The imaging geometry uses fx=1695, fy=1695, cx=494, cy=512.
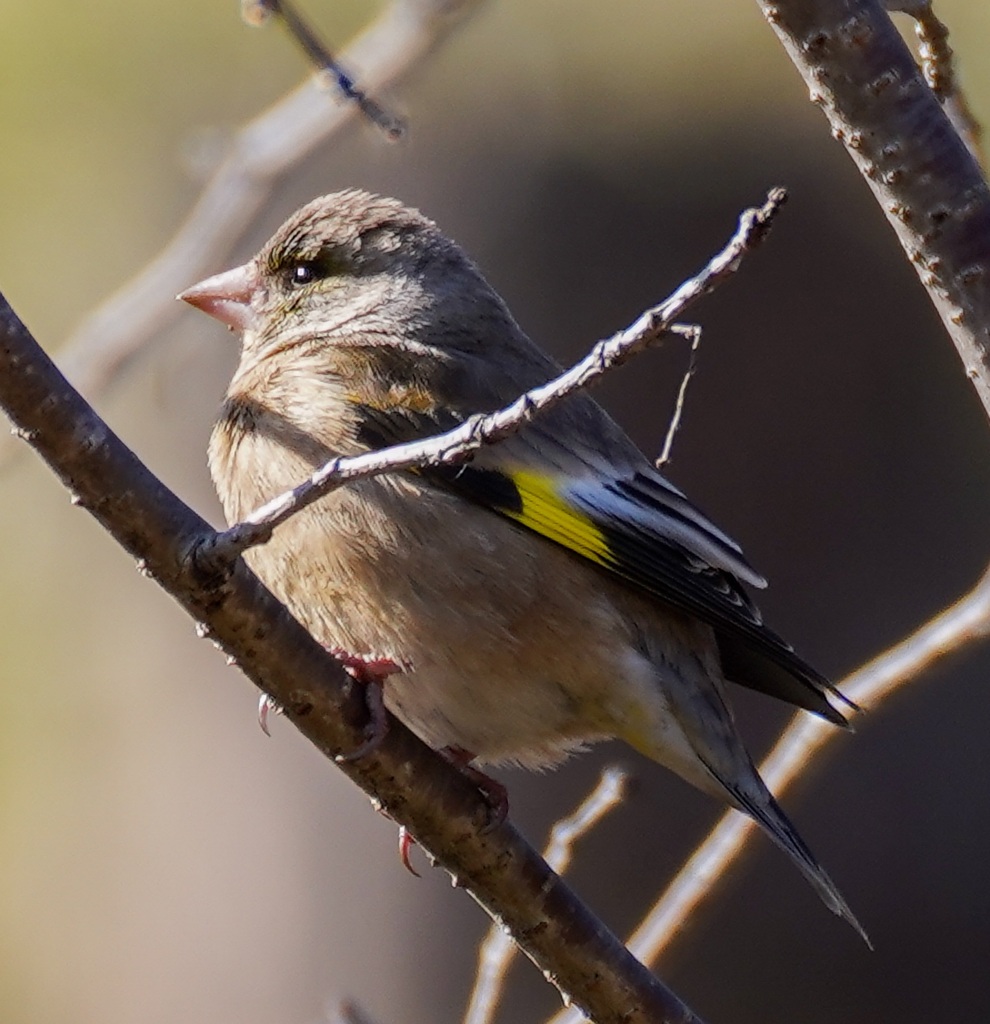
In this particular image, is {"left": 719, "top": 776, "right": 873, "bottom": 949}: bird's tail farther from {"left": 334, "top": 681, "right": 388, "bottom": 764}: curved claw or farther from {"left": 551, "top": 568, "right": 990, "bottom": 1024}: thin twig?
{"left": 334, "top": 681, "right": 388, "bottom": 764}: curved claw

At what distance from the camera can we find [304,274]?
4258 mm

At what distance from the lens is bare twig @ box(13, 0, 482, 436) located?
2.98 metres

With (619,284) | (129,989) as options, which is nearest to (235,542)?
(619,284)

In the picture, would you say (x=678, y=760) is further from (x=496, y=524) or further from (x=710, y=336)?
(x=710, y=336)

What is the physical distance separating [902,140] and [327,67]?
2.82ft

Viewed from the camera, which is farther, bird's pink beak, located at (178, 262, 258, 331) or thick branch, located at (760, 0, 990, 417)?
bird's pink beak, located at (178, 262, 258, 331)

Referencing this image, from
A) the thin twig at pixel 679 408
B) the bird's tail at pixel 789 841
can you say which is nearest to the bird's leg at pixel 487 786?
the bird's tail at pixel 789 841

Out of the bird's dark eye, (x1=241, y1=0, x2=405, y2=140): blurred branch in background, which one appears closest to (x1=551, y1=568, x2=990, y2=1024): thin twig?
(x1=241, y1=0, x2=405, y2=140): blurred branch in background

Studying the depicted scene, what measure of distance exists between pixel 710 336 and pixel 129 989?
9.01ft

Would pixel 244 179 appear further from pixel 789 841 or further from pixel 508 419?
pixel 789 841

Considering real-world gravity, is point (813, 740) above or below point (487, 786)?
below

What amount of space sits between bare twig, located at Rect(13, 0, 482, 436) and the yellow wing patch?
788 mm

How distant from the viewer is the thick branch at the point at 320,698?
2.21 metres

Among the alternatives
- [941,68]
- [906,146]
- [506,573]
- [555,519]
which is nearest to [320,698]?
[506,573]
